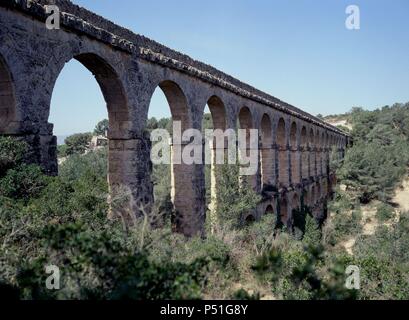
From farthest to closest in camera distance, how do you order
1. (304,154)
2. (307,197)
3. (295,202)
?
(304,154), (307,197), (295,202)

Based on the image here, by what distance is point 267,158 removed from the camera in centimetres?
1805

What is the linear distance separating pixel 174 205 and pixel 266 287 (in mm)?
4771

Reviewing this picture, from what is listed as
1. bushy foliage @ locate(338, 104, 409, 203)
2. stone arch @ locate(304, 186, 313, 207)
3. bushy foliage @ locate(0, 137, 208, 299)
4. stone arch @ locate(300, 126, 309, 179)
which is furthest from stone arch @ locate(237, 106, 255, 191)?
bushy foliage @ locate(338, 104, 409, 203)

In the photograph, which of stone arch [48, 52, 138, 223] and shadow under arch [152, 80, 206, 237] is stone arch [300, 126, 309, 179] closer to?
shadow under arch [152, 80, 206, 237]

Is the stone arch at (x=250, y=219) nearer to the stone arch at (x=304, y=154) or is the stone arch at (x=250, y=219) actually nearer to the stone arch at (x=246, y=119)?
the stone arch at (x=246, y=119)

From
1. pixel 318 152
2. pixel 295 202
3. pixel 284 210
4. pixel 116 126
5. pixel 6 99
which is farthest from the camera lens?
pixel 318 152

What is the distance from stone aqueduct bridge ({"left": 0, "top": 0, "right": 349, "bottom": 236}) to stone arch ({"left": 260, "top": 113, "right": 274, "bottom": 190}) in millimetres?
2040

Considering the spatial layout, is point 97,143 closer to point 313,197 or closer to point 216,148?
point 313,197

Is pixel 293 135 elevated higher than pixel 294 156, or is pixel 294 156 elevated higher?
pixel 293 135

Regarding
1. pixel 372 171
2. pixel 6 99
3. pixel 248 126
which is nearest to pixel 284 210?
pixel 248 126

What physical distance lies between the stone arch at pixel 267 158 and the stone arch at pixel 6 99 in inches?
520

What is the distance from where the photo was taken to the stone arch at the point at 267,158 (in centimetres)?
1798

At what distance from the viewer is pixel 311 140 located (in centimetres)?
2855

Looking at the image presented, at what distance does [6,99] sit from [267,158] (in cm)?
1350
